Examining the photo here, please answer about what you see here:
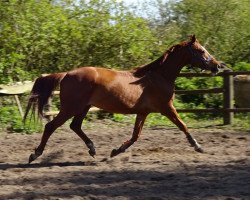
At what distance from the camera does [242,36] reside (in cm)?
2186

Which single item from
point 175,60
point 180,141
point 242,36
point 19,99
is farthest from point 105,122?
point 242,36

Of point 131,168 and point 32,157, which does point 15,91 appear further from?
point 131,168

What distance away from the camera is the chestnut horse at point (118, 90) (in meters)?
8.39

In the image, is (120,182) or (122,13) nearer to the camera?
(120,182)

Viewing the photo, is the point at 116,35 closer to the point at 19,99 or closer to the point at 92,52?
the point at 92,52

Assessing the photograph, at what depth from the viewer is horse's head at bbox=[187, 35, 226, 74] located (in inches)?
360

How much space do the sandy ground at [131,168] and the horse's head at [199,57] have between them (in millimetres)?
1358

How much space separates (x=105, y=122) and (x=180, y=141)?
131 inches

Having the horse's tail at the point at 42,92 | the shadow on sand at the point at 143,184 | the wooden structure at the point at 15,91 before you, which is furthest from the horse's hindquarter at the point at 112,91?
the wooden structure at the point at 15,91

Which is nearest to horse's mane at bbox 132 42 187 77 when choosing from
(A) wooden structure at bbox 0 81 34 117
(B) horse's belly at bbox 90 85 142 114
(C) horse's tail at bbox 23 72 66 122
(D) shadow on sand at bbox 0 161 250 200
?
(B) horse's belly at bbox 90 85 142 114

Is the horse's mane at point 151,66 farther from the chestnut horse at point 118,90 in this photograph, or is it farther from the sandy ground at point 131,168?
the sandy ground at point 131,168

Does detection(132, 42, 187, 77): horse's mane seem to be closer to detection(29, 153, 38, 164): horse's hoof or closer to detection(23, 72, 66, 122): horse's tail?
detection(23, 72, 66, 122): horse's tail

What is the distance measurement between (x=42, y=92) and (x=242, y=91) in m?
7.13

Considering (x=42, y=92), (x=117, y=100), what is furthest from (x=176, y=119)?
(x=42, y=92)
